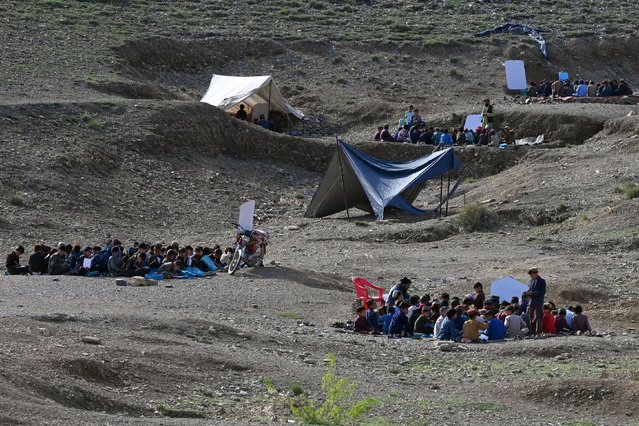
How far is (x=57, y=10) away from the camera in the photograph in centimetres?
5134

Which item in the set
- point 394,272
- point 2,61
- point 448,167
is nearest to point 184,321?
point 394,272

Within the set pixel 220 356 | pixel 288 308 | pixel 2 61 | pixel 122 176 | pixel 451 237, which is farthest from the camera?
pixel 2 61

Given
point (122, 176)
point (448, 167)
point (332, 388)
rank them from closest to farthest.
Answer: point (332, 388) → point (448, 167) → point (122, 176)

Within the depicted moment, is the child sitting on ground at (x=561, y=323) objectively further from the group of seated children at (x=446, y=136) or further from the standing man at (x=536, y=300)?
the group of seated children at (x=446, y=136)

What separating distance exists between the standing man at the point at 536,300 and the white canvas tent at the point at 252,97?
75.8 feet

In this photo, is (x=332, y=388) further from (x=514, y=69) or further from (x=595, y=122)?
(x=514, y=69)

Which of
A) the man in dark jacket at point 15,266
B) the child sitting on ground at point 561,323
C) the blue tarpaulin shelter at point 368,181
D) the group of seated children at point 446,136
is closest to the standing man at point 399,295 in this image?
the child sitting on ground at point 561,323

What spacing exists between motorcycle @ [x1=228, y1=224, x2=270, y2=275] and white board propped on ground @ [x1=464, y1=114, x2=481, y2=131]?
16.2 m

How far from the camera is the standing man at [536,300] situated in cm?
1972

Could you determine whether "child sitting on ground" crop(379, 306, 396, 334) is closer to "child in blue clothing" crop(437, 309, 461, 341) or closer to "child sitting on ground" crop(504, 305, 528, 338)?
"child in blue clothing" crop(437, 309, 461, 341)

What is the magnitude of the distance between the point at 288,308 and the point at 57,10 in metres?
32.3

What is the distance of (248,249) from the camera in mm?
23969

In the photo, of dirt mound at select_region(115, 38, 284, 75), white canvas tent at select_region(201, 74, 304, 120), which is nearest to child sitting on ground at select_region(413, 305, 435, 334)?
white canvas tent at select_region(201, 74, 304, 120)

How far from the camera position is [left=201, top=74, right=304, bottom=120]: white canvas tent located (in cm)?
4219
